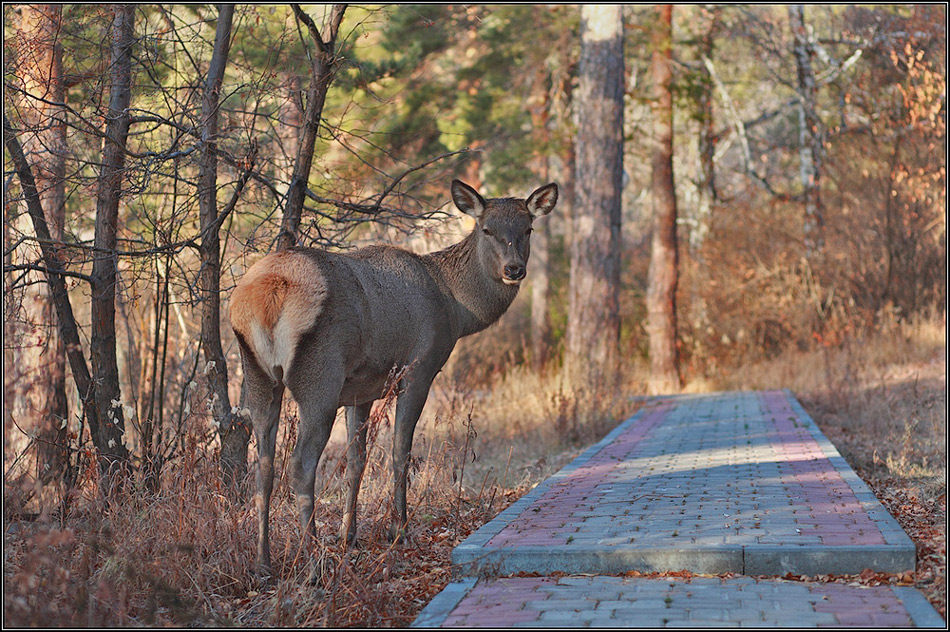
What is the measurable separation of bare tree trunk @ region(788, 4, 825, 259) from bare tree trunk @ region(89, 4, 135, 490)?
18.0 metres

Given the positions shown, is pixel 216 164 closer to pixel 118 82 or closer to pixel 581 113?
pixel 118 82

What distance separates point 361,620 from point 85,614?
1.34 m

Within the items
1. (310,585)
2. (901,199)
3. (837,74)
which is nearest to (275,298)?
(310,585)

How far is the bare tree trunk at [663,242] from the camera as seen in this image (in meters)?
21.6

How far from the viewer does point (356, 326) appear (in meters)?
6.64

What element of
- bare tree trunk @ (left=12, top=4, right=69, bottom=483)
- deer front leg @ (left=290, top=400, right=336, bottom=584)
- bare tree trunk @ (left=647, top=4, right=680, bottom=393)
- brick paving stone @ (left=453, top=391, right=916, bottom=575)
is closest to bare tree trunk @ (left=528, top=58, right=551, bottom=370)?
bare tree trunk @ (left=647, top=4, right=680, bottom=393)

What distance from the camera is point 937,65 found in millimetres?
21953

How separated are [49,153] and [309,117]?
2192 millimetres

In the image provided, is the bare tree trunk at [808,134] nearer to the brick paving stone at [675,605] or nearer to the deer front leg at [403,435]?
the deer front leg at [403,435]

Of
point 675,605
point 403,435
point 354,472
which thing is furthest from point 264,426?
point 675,605

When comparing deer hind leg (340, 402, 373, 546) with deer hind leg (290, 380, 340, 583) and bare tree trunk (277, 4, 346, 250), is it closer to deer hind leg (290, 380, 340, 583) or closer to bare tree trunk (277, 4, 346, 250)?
deer hind leg (290, 380, 340, 583)

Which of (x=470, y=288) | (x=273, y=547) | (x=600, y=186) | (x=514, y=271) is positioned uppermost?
(x=600, y=186)

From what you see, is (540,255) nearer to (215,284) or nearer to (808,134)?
(808,134)

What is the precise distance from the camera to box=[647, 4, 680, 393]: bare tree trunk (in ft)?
70.9
